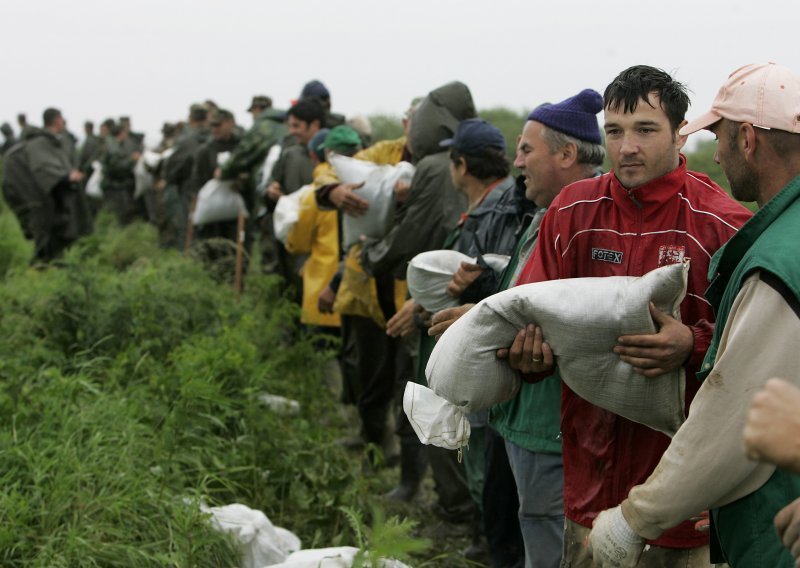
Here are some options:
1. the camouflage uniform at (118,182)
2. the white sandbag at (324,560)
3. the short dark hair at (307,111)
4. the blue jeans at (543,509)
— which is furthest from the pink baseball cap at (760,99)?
the camouflage uniform at (118,182)

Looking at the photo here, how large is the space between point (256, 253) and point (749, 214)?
968 centimetres

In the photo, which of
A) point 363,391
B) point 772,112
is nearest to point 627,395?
point 772,112

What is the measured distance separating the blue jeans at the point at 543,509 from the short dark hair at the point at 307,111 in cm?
512

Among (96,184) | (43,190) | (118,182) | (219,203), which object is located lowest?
(96,184)

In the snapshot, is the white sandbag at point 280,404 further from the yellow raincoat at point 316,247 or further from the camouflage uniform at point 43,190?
the camouflage uniform at point 43,190

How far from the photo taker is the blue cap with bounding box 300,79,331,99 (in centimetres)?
865

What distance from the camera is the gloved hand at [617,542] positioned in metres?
2.36

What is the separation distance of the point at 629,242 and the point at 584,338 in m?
0.36

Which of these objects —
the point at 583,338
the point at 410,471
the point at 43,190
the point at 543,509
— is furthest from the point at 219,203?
the point at 583,338

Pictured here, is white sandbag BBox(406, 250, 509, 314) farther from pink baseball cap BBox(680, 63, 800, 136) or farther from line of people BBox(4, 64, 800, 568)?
pink baseball cap BBox(680, 63, 800, 136)

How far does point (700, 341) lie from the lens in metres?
2.61

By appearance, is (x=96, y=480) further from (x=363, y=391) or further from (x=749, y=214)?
(x=749, y=214)

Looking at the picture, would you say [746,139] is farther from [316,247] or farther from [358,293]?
[316,247]

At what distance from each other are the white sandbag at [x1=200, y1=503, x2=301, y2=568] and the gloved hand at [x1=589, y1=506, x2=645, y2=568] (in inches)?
77.1
